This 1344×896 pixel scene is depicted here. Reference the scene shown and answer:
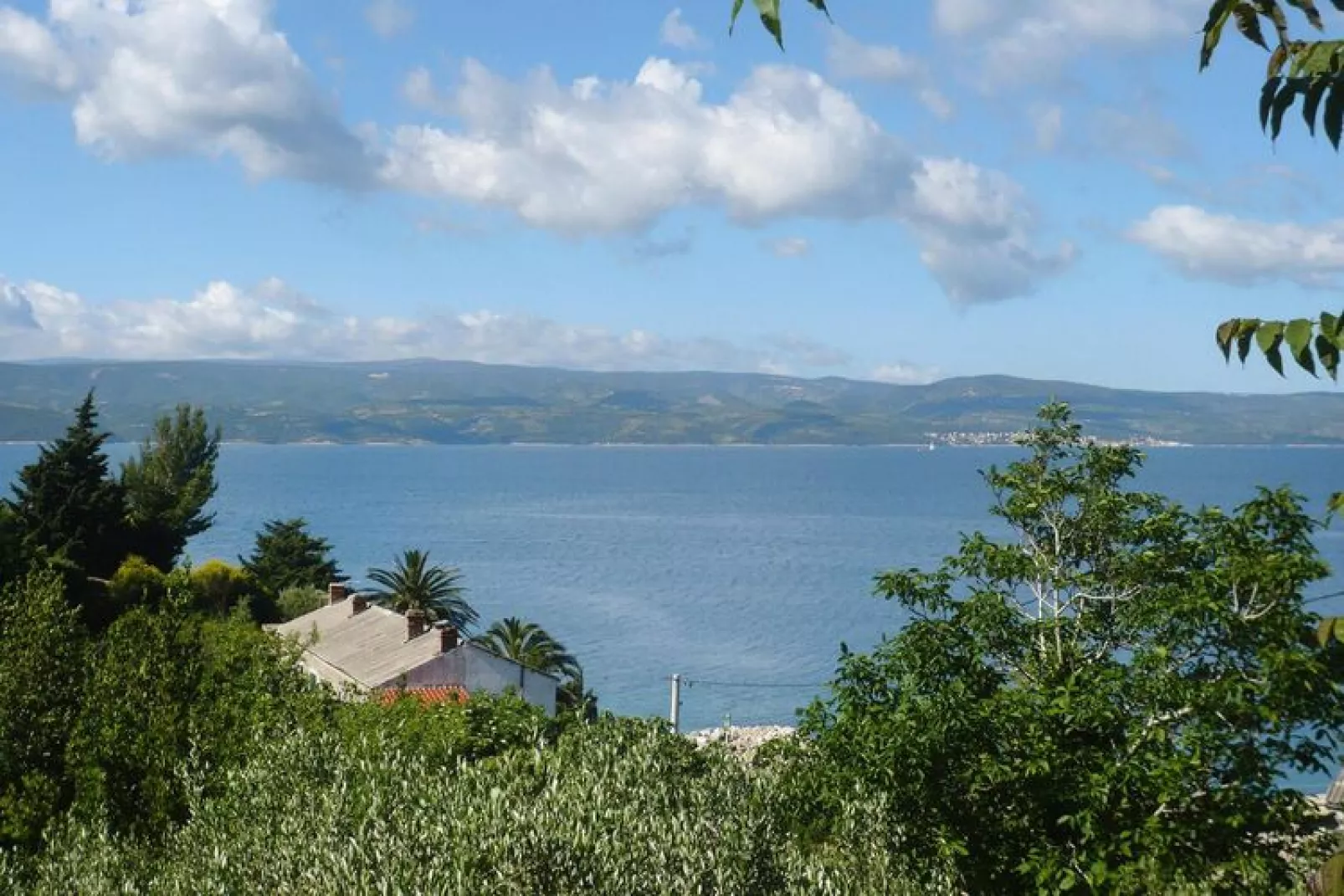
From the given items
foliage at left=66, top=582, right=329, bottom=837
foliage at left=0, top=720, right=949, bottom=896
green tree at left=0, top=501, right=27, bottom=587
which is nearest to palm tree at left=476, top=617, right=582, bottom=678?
green tree at left=0, top=501, right=27, bottom=587

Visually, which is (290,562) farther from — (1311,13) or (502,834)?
(1311,13)

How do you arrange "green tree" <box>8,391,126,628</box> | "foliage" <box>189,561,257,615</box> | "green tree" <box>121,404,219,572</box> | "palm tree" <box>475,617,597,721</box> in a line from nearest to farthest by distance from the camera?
"green tree" <box>8,391,126,628</box> → "palm tree" <box>475,617,597,721</box> → "green tree" <box>121,404,219,572</box> → "foliage" <box>189,561,257,615</box>

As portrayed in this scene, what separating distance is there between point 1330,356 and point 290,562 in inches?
3201

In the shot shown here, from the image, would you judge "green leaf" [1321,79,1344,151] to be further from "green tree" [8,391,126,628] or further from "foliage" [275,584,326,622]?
"foliage" [275,584,326,622]

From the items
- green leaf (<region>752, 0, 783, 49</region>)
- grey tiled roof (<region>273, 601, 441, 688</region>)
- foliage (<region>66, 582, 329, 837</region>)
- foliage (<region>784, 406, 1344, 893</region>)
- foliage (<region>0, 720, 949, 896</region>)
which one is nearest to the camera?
green leaf (<region>752, 0, 783, 49</region>)

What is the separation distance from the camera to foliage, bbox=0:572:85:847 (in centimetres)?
2194

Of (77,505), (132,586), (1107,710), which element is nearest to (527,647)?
(132,586)

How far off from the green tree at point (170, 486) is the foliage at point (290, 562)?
3850 millimetres

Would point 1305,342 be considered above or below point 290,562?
above

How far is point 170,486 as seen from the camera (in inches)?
→ 3457

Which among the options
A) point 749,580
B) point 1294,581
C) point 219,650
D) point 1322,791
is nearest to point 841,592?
point 749,580

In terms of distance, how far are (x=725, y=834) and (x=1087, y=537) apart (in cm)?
1016

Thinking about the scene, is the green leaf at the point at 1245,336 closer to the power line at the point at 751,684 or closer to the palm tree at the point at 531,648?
the palm tree at the point at 531,648

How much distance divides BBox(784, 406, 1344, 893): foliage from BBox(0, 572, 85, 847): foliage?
12373 millimetres
